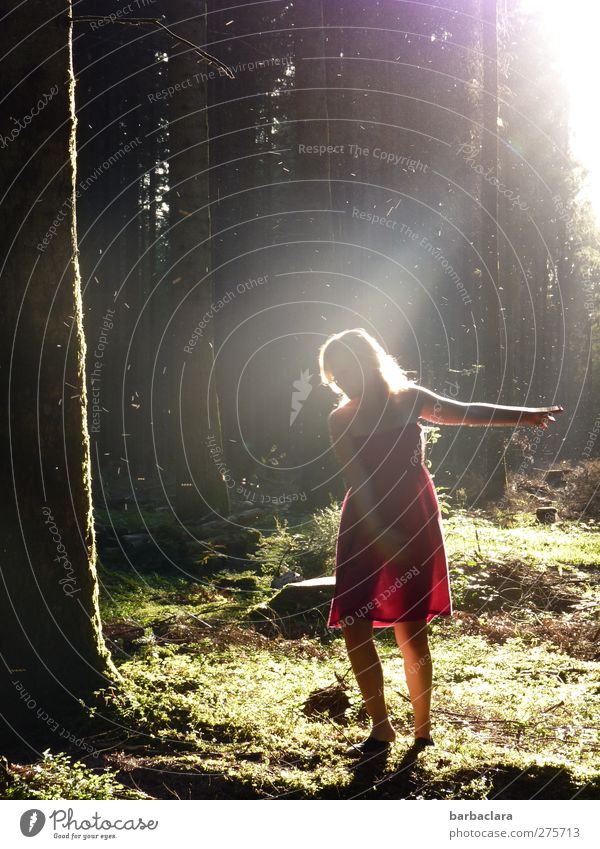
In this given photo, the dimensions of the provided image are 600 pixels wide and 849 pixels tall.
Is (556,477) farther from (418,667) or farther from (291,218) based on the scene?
(418,667)

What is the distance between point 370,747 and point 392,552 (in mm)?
1162

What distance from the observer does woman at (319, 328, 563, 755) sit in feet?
16.1

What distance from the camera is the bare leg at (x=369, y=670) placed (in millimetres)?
4906

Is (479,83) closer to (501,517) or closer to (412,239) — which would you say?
(412,239)

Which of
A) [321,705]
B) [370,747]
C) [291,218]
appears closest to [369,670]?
[370,747]

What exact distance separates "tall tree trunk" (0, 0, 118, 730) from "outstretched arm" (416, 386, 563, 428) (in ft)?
7.79

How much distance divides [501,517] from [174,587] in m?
7.34

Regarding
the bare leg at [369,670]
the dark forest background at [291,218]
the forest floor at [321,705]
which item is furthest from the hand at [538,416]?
the dark forest background at [291,218]

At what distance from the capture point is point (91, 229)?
89.5 ft

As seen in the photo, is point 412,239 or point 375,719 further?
point 412,239

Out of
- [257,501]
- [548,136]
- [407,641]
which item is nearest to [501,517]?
[257,501]
